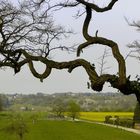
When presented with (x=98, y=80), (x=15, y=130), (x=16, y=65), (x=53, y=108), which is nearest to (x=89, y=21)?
(x=98, y=80)

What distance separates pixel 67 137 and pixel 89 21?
1802 inches

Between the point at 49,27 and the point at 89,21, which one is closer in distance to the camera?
the point at 89,21

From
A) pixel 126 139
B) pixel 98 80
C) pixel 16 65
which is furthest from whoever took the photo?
pixel 126 139

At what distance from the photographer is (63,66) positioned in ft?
33.3

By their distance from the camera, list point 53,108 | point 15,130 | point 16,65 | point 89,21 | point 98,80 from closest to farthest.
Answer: point 98,80 < point 89,21 < point 16,65 < point 15,130 < point 53,108

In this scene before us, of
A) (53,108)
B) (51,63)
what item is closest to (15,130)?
(51,63)

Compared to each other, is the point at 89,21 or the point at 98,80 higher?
the point at 89,21

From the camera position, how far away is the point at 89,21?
33.6 ft

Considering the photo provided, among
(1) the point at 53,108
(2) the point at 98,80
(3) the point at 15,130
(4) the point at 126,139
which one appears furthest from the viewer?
(1) the point at 53,108

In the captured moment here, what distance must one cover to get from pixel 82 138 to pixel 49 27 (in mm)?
41304

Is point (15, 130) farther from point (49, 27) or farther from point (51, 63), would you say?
point (51, 63)

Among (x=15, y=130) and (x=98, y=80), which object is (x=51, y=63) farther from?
(x=15, y=130)

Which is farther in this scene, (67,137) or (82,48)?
(67,137)

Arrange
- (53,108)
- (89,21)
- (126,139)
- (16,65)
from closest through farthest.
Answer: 1. (89,21)
2. (16,65)
3. (126,139)
4. (53,108)
